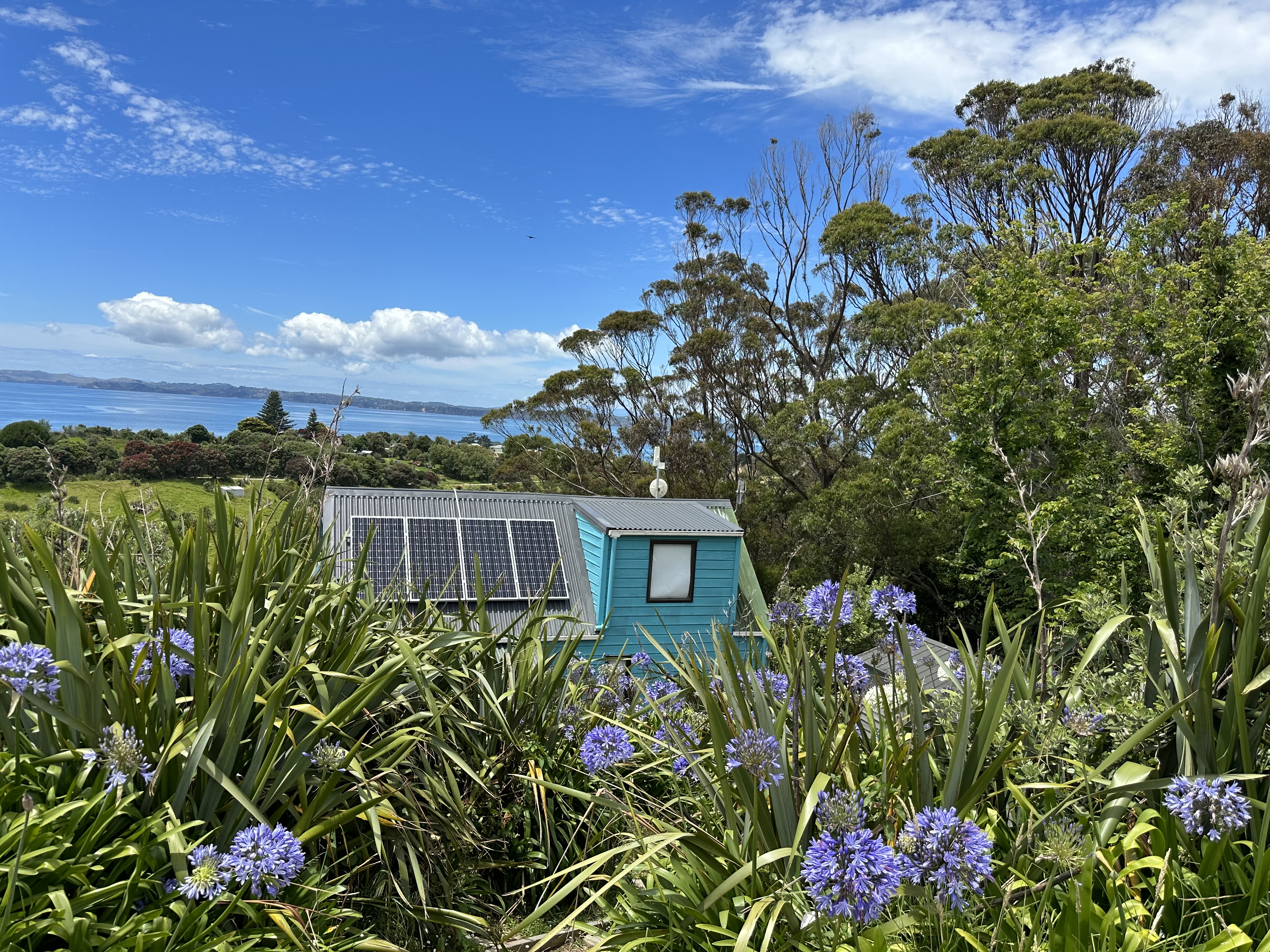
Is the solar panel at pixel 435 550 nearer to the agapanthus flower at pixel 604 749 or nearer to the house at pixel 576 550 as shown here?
the house at pixel 576 550

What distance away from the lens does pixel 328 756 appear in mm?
2182

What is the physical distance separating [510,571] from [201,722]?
31.6 ft

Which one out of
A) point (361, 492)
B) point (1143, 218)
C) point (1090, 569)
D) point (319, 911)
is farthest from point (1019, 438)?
point (319, 911)

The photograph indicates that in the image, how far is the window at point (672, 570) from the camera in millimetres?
12258

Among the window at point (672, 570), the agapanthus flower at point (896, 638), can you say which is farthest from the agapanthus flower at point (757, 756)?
the window at point (672, 570)

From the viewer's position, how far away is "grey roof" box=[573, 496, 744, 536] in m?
12.1

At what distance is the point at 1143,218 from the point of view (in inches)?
756

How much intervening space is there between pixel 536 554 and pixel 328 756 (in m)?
9.91

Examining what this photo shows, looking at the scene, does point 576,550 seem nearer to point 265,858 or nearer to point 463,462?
point 265,858

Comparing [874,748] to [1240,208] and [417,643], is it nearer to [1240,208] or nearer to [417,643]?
[417,643]

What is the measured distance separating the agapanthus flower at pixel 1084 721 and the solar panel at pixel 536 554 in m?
9.52

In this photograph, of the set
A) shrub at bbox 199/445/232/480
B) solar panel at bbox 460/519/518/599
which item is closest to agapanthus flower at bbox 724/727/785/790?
shrub at bbox 199/445/232/480

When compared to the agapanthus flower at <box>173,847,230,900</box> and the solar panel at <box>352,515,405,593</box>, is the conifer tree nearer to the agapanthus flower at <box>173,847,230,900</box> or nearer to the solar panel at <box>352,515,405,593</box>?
the agapanthus flower at <box>173,847,230,900</box>

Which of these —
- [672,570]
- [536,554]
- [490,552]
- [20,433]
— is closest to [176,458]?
[490,552]
